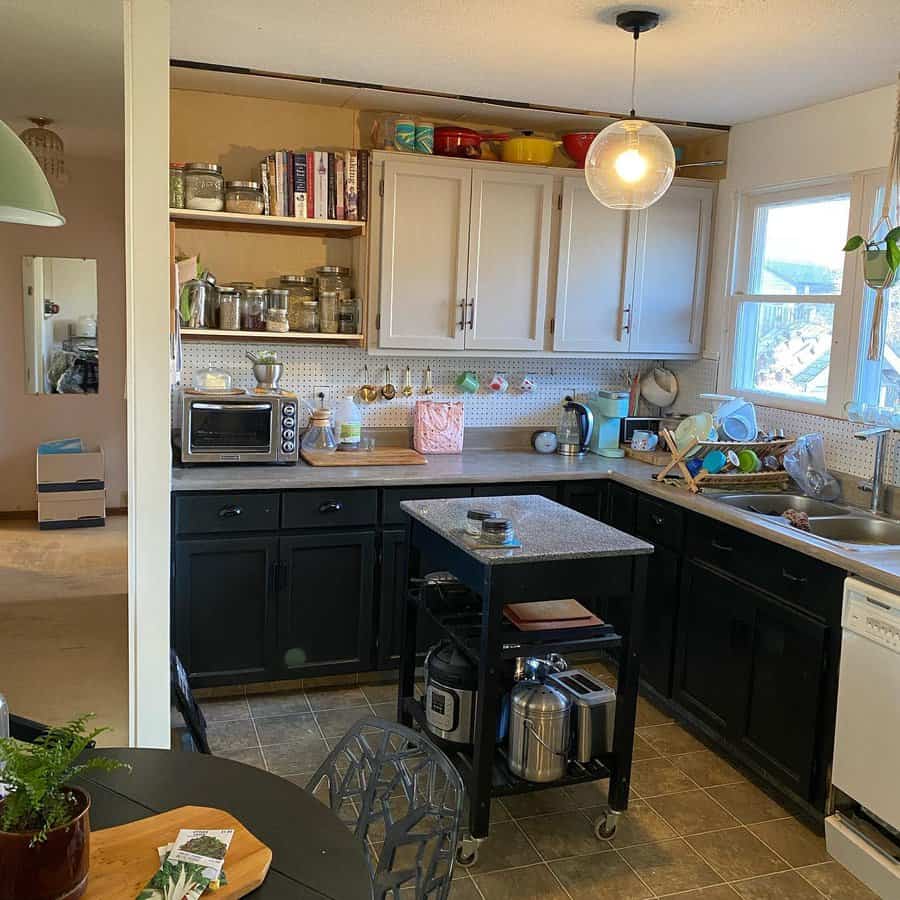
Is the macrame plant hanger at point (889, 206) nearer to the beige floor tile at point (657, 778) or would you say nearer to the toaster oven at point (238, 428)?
the beige floor tile at point (657, 778)

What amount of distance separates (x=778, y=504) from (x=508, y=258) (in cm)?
152

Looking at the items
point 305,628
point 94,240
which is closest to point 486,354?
point 305,628

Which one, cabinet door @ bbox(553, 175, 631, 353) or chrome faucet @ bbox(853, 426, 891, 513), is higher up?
cabinet door @ bbox(553, 175, 631, 353)

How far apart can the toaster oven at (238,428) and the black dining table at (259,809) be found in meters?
1.97

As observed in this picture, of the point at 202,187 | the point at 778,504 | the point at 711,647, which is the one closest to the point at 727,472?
the point at 778,504

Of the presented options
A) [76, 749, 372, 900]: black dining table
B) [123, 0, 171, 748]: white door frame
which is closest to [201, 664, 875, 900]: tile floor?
[123, 0, 171, 748]: white door frame

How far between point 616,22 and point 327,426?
6.54 ft

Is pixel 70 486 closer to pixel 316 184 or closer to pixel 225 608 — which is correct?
pixel 225 608

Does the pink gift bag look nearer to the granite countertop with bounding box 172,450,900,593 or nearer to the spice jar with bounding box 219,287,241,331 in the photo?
the granite countertop with bounding box 172,450,900,593

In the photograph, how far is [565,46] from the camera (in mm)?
3031

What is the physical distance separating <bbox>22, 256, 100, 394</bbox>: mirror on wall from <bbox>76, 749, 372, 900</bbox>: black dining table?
4667mm

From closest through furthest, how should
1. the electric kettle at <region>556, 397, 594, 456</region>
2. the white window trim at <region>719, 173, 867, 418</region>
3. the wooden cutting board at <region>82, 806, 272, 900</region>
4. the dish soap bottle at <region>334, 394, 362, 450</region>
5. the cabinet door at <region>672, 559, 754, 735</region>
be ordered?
the wooden cutting board at <region>82, 806, 272, 900</region> < the cabinet door at <region>672, 559, 754, 735</region> < the white window trim at <region>719, 173, 867, 418</region> < the dish soap bottle at <region>334, 394, 362, 450</region> < the electric kettle at <region>556, 397, 594, 456</region>

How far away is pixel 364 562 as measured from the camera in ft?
11.9

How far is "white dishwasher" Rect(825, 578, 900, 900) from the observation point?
251 centimetres
